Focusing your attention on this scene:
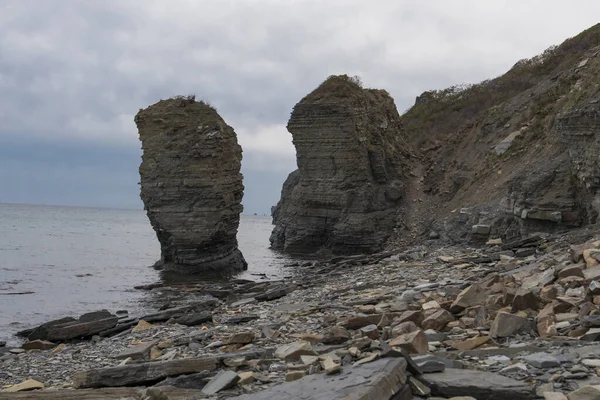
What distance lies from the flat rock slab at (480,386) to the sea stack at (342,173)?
32455 millimetres

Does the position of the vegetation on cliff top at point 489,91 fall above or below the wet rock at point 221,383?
above

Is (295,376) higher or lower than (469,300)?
lower

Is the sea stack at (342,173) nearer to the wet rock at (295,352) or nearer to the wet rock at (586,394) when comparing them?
the wet rock at (295,352)

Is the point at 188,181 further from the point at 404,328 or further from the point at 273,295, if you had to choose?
the point at 404,328

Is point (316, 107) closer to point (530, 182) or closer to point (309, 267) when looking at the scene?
point (309, 267)

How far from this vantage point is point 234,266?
35312mm

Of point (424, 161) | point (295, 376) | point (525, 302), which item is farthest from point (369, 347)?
point (424, 161)

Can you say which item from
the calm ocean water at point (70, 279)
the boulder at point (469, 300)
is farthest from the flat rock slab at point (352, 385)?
the calm ocean water at point (70, 279)

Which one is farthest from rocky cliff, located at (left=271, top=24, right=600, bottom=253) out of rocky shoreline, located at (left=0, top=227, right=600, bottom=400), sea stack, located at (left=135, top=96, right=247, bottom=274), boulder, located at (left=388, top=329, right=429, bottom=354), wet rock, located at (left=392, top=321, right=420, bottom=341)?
boulder, located at (left=388, top=329, right=429, bottom=354)

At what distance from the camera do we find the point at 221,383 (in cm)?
663

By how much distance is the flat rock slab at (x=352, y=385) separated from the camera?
5.14 m

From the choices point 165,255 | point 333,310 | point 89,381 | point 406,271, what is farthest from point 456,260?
point 165,255

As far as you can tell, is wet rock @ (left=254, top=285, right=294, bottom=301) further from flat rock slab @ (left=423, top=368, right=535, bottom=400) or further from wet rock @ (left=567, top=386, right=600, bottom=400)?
wet rock @ (left=567, top=386, right=600, bottom=400)

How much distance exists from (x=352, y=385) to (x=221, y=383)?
6.23 ft
